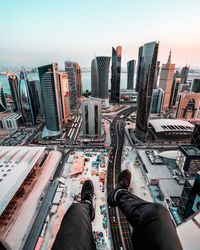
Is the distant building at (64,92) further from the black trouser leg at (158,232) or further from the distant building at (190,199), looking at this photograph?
the black trouser leg at (158,232)

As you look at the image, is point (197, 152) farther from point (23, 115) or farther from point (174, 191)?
point (23, 115)

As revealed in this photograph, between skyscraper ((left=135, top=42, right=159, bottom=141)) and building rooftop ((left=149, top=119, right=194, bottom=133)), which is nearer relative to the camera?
skyscraper ((left=135, top=42, right=159, bottom=141))

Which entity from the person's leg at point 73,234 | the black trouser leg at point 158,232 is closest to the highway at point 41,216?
the person's leg at point 73,234

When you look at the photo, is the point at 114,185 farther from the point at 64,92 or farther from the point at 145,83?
the point at 64,92

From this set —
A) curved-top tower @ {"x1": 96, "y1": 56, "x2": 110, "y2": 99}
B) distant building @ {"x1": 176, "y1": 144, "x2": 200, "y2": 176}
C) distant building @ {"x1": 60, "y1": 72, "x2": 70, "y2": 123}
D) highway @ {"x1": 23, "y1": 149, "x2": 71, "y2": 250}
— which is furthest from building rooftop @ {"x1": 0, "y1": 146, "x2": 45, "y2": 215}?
curved-top tower @ {"x1": 96, "y1": 56, "x2": 110, "y2": 99}

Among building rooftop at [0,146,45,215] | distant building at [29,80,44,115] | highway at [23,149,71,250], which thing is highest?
distant building at [29,80,44,115]

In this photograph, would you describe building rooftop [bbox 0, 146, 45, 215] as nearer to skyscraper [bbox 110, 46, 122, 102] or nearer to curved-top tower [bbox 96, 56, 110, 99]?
curved-top tower [bbox 96, 56, 110, 99]

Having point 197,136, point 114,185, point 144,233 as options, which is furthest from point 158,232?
point 197,136
